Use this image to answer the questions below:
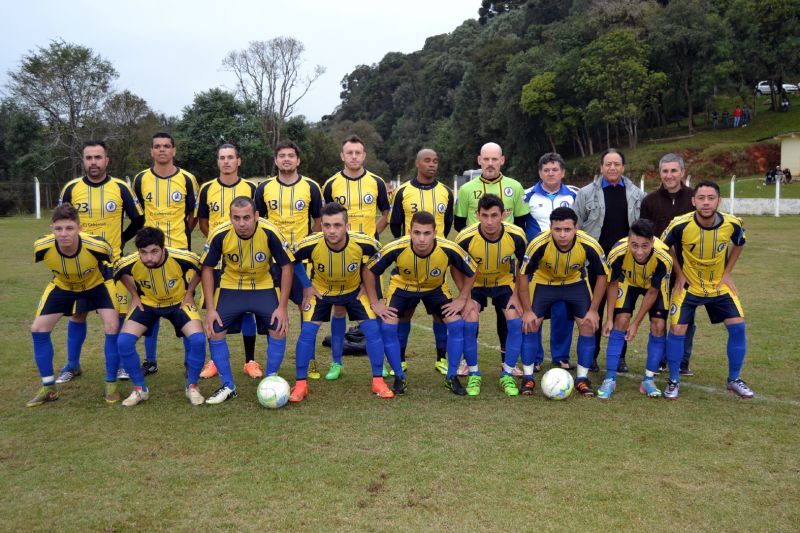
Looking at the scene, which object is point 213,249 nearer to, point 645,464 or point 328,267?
point 328,267

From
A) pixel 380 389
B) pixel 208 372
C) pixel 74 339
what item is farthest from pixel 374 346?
pixel 74 339

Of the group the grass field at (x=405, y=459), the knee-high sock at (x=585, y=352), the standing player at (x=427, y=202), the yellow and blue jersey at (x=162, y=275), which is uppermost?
the standing player at (x=427, y=202)

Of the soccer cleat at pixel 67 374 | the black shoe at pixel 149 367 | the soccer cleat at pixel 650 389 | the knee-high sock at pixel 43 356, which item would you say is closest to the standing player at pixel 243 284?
the black shoe at pixel 149 367

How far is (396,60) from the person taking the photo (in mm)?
98312

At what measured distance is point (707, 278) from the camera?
549cm

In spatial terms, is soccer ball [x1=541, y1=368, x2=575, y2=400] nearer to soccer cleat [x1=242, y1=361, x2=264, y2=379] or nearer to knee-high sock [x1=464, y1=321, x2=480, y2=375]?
knee-high sock [x1=464, y1=321, x2=480, y2=375]

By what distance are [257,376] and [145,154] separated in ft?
120

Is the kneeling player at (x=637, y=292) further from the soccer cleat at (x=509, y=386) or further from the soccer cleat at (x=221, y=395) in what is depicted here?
the soccer cleat at (x=221, y=395)

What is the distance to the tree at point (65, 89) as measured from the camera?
Result: 34.4 metres

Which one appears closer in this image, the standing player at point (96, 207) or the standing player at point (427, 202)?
the standing player at point (96, 207)

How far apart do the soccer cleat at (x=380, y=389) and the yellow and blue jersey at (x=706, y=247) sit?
273 centimetres

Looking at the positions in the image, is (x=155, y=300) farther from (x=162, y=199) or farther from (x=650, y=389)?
(x=650, y=389)

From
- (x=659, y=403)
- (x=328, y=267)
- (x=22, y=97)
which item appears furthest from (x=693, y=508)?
(x=22, y=97)

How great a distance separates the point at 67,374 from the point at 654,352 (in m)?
5.31
